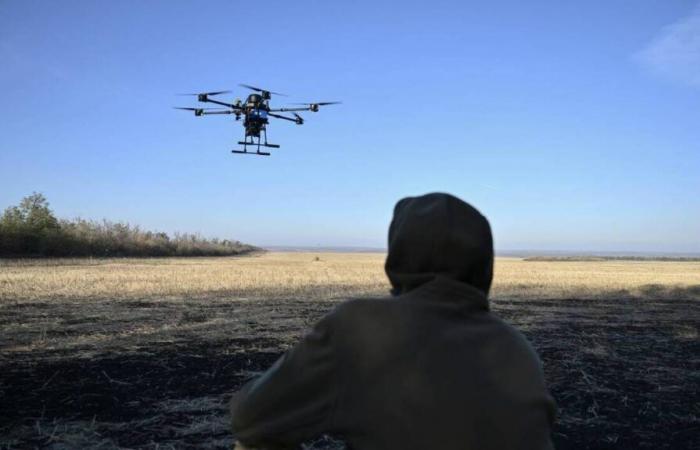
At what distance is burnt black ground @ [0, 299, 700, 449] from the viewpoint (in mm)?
4973

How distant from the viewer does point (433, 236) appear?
1701 mm

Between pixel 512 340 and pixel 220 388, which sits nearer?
pixel 512 340

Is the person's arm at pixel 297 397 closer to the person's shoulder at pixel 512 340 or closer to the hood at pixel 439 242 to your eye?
the hood at pixel 439 242

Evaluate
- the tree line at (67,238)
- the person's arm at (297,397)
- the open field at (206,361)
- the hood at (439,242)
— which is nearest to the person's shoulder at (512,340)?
the hood at (439,242)

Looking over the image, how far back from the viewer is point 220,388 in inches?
249

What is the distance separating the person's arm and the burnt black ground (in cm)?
331

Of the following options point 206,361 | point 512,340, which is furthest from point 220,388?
point 512,340

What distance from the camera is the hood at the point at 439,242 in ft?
5.59

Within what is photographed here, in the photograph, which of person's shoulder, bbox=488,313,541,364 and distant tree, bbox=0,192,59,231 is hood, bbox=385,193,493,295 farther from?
distant tree, bbox=0,192,59,231

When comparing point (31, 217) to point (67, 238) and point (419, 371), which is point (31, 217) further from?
point (419, 371)

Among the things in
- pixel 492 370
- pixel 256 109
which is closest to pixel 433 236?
pixel 492 370

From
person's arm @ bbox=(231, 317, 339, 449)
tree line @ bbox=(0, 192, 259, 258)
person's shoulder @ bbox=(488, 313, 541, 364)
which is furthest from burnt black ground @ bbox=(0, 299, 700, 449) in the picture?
tree line @ bbox=(0, 192, 259, 258)

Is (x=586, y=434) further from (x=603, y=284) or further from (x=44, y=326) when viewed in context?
(x=603, y=284)

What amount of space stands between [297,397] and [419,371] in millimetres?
355
